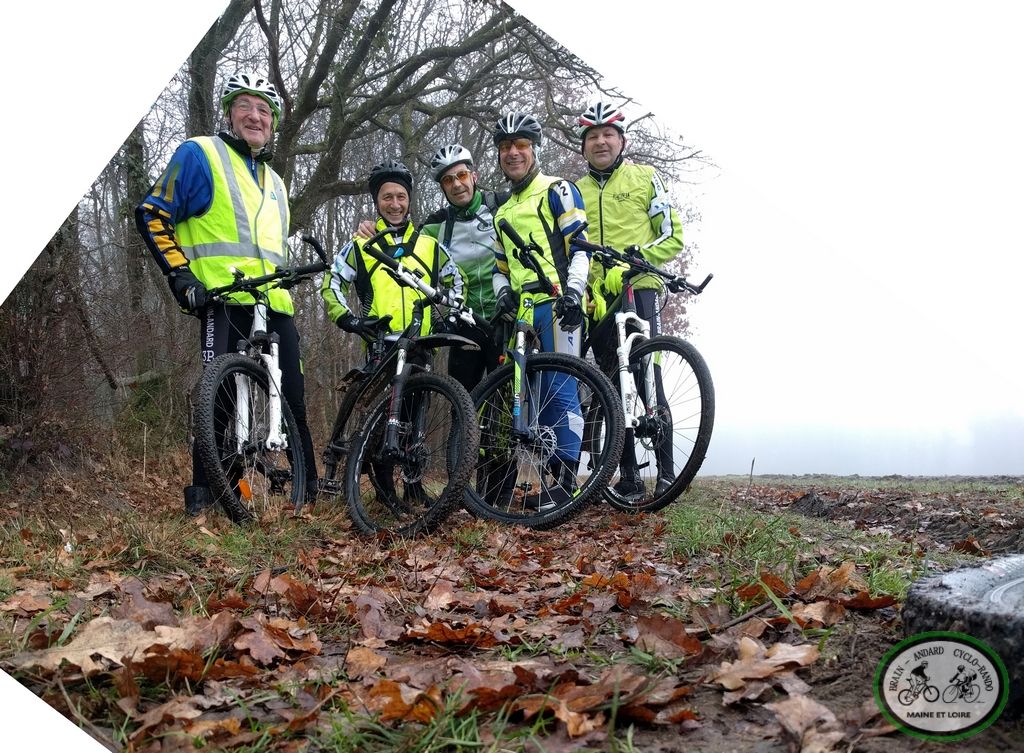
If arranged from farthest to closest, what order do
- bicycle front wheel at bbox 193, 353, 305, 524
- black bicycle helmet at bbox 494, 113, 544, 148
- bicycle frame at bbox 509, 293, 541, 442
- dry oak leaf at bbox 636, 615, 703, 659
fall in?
black bicycle helmet at bbox 494, 113, 544, 148 → bicycle frame at bbox 509, 293, 541, 442 → bicycle front wheel at bbox 193, 353, 305, 524 → dry oak leaf at bbox 636, 615, 703, 659

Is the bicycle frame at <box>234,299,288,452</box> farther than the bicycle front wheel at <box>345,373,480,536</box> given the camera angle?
Yes

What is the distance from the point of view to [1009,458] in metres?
2.00

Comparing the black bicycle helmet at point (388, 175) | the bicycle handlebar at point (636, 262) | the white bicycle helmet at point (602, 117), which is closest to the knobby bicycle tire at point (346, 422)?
the black bicycle helmet at point (388, 175)

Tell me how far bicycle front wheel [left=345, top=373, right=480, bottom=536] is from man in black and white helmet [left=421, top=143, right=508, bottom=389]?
0.81 metres

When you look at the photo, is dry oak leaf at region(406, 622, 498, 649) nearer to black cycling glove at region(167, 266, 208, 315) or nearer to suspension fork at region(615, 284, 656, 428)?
suspension fork at region(615, 284, 656, 428)

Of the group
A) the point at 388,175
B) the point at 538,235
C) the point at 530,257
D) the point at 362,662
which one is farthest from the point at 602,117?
the point at 362,662

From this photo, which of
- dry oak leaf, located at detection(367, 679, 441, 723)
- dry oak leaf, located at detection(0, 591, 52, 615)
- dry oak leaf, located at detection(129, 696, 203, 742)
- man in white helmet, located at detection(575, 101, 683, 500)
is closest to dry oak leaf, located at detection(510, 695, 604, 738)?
dry oak leaf, located at detection(367, 679, 441, 723)

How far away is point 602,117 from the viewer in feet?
12.1

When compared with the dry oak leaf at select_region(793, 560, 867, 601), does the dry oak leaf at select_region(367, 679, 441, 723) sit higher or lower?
lower

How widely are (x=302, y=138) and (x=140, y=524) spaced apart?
7.07ft

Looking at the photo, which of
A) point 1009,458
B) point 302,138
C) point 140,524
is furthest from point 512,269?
point 1009,458

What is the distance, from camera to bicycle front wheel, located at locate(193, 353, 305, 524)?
297 cm

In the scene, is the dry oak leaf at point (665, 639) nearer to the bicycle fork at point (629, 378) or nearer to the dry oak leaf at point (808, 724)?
the dry oak leaf at point (808, 724)

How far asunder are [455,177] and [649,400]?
58.2 inches
